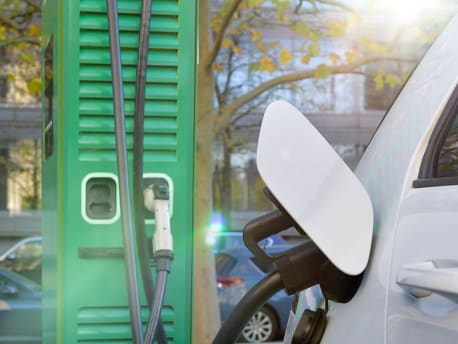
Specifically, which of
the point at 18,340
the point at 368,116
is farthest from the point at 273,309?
the point at 368,116

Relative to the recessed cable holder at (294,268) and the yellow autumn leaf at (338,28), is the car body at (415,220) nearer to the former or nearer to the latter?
the recessed cable holder at (294,268)

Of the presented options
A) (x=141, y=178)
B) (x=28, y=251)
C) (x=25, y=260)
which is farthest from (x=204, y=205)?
(x=141, y=178)

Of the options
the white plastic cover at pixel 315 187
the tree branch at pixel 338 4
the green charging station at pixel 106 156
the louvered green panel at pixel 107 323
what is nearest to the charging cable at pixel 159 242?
the green charging station at pixel 106 156

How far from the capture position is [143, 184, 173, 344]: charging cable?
2.38m

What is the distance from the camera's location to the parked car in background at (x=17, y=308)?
32.5ft

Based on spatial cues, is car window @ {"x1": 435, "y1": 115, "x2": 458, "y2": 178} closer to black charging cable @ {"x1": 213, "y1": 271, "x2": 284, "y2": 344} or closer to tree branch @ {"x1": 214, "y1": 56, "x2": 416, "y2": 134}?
black charging cable @ {"x1": 213, "y1": 271, "x2": 284, "y2": 344}

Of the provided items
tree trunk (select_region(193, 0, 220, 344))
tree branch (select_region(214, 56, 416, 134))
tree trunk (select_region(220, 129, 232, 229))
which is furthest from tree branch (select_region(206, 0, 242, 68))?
tree trunk (select_region(220, 129, 232, 229))

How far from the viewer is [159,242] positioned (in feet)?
8.13

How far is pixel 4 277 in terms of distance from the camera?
997cm

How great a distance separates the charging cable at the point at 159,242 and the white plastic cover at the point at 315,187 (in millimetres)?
1030

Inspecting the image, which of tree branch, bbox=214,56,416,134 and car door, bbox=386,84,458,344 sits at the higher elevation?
car door, bbox=386,84,458,344

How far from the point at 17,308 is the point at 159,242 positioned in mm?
7967

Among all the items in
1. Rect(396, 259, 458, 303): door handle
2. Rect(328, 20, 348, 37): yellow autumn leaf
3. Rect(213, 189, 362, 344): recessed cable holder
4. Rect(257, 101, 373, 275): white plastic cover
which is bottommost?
Rect(213, 189, 362, 344): recessed cable holder

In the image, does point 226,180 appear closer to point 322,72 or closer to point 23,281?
point 23,281
